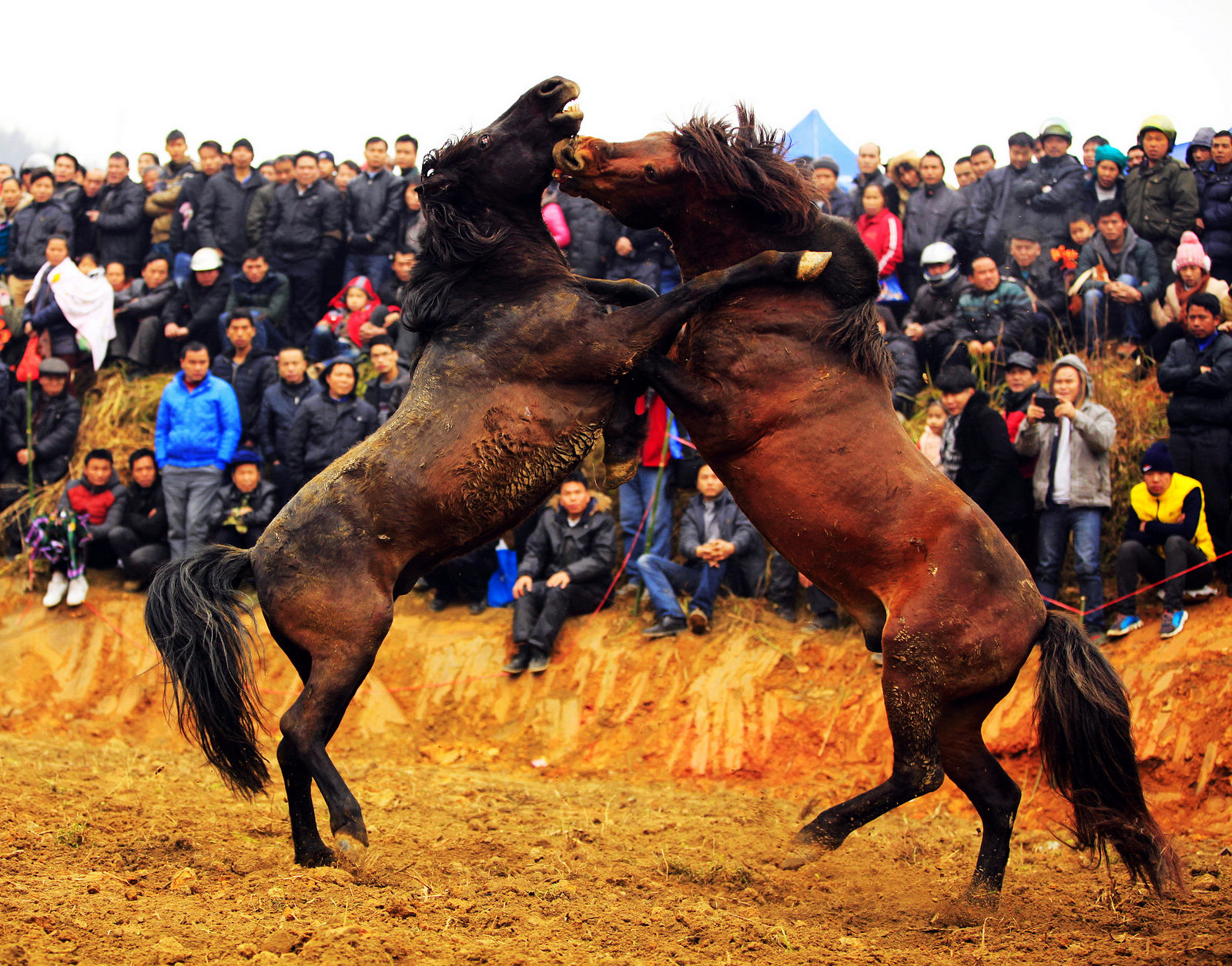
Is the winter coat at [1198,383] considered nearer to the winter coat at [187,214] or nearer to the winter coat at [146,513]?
the winter coat at [146,513]

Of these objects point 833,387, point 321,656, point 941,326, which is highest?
point 941,326

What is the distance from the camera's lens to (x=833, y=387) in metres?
4.66

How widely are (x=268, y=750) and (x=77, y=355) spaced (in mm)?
5768

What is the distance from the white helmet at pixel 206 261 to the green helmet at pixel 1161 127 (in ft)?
30.3

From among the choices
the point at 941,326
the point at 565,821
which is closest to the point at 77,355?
the point at 565,821

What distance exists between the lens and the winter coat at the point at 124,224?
1225cm

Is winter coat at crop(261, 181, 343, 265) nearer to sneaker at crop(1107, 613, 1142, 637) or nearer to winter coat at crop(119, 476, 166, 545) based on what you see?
winter coat at crop(119, 476, 166, 545)

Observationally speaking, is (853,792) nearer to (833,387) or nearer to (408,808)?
(408,808)

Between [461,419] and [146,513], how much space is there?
6690mm

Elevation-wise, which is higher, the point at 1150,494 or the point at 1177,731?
the point at 1150,494

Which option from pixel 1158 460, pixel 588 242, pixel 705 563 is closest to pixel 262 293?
pixel 588 242

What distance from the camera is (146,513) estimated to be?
33.0ft

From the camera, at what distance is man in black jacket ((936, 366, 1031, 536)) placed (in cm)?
755

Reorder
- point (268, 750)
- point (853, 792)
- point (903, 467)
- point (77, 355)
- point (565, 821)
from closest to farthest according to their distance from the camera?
point (903, 467) < point (565, 821) < point (853, 792) < point (268, 750) < point (77, 355)
